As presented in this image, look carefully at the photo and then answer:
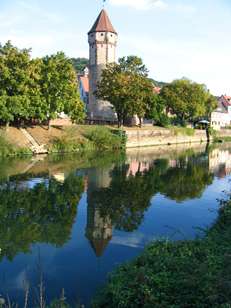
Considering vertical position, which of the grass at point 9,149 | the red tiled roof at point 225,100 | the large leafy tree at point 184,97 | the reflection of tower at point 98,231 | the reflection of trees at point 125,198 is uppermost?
the red tiled roof at point 225,100

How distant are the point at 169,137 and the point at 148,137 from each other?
7.12 metres

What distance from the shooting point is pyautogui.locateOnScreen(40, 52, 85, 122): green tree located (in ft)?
149

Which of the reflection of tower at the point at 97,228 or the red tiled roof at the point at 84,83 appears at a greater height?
the red tiled roof at the point at 84,83

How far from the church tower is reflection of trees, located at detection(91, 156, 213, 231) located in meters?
34.1

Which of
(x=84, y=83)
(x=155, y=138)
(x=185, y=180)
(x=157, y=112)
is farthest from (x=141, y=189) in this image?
(x=84, y=83)

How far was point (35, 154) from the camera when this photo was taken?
4209 centimetres

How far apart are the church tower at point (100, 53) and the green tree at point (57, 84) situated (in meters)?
20.9

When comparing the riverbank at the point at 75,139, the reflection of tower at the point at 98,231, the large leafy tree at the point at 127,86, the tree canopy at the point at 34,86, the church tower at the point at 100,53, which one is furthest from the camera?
the church tower at the point at 100,53

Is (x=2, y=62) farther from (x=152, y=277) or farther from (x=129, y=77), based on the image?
(x=152, y=277)

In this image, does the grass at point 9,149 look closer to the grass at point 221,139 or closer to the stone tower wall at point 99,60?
the stone tower wall at point 99,60

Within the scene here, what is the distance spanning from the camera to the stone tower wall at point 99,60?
226 ft

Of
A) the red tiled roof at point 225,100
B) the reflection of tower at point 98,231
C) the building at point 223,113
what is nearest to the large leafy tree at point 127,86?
the reflection of tower at point 98,231

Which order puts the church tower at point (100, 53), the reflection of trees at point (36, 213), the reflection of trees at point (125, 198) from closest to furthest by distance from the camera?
1. the reflection of trees at point (36, 213)
2. the reflection of trees at point (125, 198)
3. the church tower at point (100, 53)

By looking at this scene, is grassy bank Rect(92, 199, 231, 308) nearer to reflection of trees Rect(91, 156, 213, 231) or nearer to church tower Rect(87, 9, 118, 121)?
reflection of trees Rect(91, 156, 213, 231)
